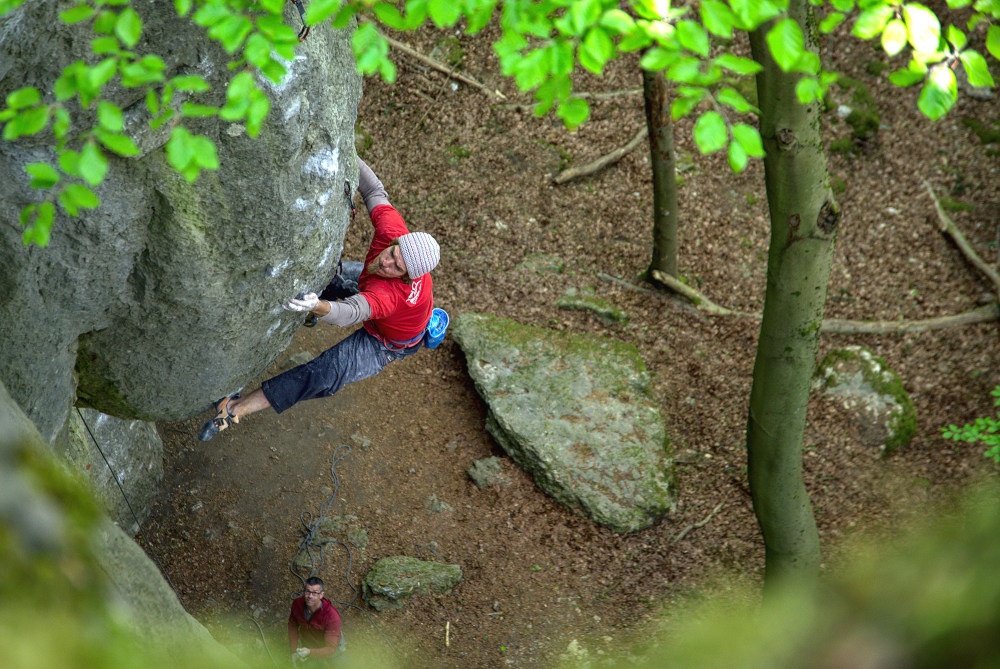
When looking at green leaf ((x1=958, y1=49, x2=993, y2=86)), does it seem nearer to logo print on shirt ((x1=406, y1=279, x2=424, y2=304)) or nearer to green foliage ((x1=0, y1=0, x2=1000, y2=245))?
green foliage ((x1=0, y1=0, x2=1000, y2=245))

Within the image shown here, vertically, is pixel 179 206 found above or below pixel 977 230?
above

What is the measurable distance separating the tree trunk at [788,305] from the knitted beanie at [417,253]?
8.23ft

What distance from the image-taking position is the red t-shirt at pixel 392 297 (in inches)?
226

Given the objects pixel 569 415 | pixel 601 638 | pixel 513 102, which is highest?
pixel 513 102

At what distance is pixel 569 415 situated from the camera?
27.2 feet

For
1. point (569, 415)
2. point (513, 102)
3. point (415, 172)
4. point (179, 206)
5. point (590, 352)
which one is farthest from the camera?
point (513, 102)

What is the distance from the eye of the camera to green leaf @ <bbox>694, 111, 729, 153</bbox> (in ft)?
8.20

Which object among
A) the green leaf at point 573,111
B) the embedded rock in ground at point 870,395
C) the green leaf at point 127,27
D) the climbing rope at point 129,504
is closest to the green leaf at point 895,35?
the green leaf at point 573,111

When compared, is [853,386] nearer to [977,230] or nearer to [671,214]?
[671,214]

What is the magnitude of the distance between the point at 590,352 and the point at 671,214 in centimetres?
203

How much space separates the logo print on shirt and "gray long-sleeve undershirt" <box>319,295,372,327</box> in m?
0.40

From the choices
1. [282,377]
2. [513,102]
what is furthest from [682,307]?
[282,377]

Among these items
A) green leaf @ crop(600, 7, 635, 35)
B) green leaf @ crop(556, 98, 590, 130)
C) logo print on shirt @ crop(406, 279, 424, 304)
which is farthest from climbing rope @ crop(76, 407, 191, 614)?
green leaf @ crop(600, 7, 635, 35)

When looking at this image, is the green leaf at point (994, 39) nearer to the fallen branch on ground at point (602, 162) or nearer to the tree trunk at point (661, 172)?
the tree trunk at point (661, 172)
